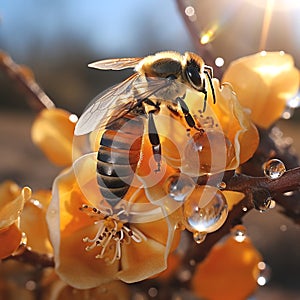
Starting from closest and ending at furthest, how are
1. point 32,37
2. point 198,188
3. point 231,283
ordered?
1. point 198,188
2. point 231,283
3. point 32,37

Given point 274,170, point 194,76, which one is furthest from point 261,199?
point 194,76

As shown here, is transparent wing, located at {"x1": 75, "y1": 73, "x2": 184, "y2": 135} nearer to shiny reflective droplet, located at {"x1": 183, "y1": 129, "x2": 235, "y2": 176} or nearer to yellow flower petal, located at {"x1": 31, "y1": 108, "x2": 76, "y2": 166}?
shiny reflective droplet, located at {"x1": 183, "y1": 129, "x2": 235, "y2": 176}

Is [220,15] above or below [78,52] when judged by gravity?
above

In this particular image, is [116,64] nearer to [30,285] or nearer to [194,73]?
[194,73]

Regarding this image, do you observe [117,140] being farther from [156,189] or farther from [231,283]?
[231,283]

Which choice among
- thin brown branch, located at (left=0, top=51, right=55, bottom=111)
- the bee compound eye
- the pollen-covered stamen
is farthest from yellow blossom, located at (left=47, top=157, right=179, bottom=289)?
thin brown branch, located at (left=0, top=51, right=55, bottom=111)

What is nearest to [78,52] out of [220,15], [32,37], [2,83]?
[32,37]
